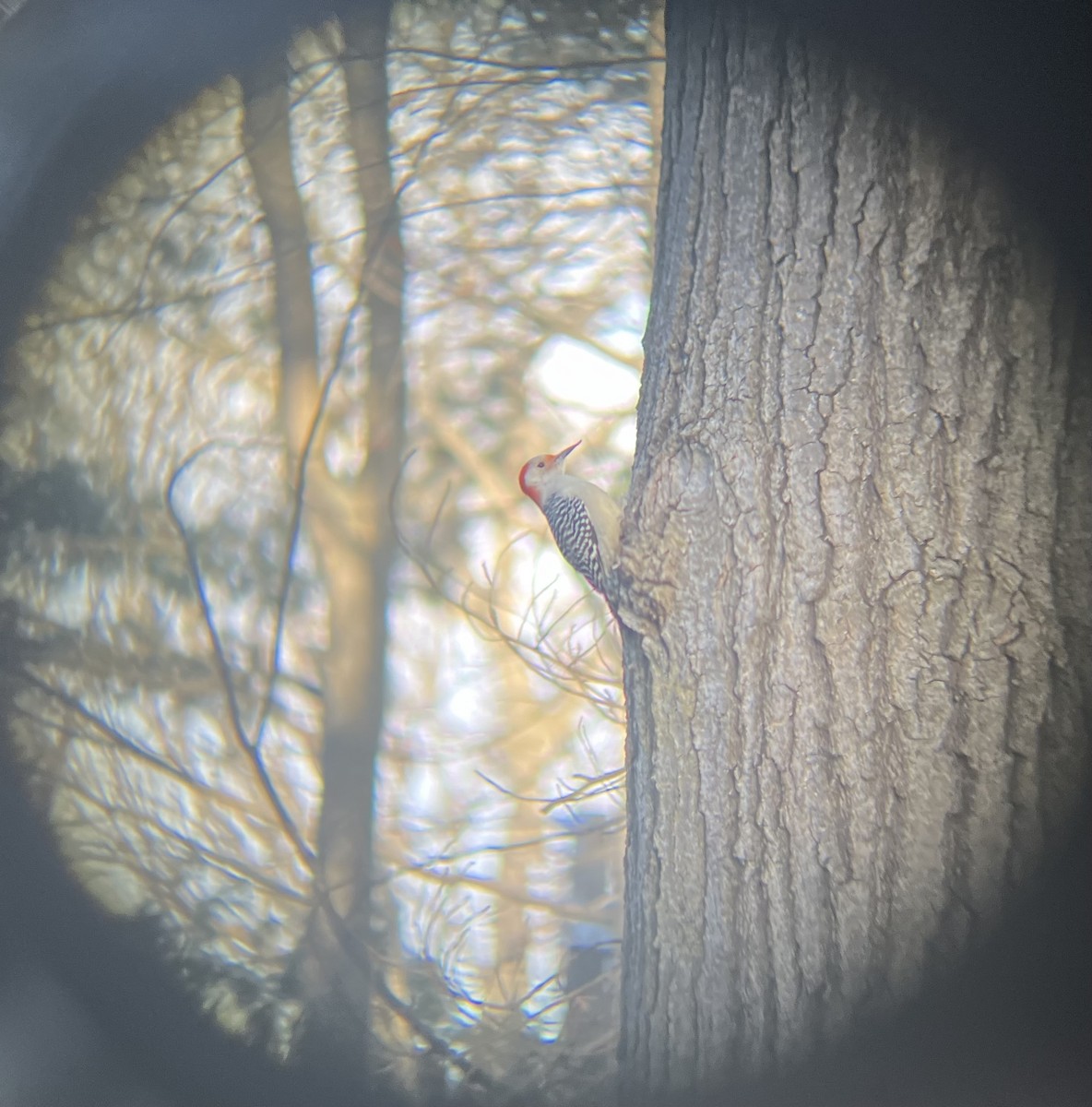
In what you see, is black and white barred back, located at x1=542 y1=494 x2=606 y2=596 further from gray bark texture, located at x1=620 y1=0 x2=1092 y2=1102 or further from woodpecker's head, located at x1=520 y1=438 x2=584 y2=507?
gray bark texture, located at x1=620 y1=0 x2=1092 y2=1102

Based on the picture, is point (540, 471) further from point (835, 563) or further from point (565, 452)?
point (835, 563)

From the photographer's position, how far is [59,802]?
81 centimetres

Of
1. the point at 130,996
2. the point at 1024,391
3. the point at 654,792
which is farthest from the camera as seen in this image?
the point at 130,996

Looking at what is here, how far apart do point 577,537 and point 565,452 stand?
0.18 meters

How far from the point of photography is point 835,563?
1.41 feet

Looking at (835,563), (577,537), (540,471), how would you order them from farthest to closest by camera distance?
(540,471) → (577,537) → (835,563)

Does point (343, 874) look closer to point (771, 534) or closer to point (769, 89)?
point (771, 534)

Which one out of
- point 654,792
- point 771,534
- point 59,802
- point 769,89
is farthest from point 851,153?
point 59,802

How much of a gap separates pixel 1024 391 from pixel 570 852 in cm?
68

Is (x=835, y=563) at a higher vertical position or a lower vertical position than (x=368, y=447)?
lower

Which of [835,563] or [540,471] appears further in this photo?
[540,471]

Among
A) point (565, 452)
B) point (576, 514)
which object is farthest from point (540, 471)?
point (576, 514)

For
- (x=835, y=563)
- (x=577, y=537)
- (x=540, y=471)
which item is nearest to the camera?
(x=835, y=563)

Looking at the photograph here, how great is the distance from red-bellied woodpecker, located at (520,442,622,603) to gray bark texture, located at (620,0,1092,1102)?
152 millimetres
